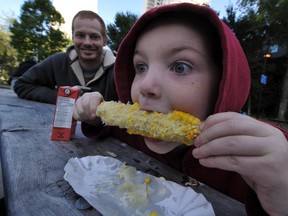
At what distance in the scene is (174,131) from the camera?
93cm

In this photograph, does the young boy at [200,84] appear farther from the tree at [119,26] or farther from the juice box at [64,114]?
the tree at [119,26]

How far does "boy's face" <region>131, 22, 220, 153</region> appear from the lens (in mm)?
1043

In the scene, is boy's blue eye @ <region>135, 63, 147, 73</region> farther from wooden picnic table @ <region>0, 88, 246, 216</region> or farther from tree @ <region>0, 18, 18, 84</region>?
tree @ <region>0, 18, 18, 84</region>

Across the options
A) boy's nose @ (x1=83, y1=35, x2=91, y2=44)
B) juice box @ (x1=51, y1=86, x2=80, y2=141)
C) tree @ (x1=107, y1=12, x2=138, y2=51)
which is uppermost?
tree @ (x1=107, y1=12, x2=138, y2=51)

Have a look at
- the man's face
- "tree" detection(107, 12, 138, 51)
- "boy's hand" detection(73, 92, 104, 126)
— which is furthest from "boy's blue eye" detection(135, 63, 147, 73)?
"tree" detection(107, 12, 138, 51)

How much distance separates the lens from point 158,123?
0.97 meters

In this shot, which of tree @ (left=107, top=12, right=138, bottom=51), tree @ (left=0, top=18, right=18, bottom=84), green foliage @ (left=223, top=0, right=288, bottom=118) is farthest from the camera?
tree @ (left=0, top=18, right=18, bottom=84)

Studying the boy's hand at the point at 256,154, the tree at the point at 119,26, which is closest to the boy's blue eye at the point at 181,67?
the boy's hand at the point at 256,154

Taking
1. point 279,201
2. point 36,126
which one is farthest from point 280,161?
point 36,126

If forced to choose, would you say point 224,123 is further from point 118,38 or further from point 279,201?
point 118,38

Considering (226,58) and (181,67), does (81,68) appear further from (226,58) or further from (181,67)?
(226,58)

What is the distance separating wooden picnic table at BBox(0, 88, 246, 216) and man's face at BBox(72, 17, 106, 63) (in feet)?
6.30

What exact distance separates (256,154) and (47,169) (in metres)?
0.85

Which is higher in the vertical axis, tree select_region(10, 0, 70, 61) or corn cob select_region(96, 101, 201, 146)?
tree select_region(10, 0, 70, 61)
